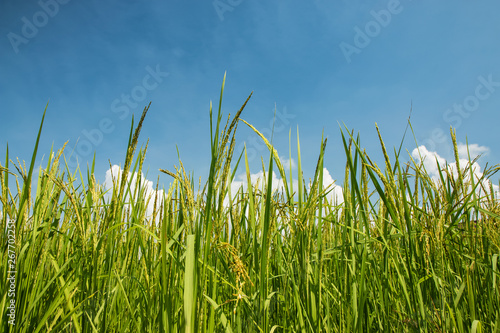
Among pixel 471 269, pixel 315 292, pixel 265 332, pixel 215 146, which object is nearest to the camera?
pixel 215 146

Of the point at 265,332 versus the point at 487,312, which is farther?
the point at 487,312

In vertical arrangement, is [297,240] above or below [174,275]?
above

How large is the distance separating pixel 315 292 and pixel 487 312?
115 cm

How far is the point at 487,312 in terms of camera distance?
1.81 m

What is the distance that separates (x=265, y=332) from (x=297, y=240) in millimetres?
412

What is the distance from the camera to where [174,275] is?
1.34 metres

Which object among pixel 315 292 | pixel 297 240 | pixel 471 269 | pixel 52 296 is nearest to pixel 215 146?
pixel 297 240

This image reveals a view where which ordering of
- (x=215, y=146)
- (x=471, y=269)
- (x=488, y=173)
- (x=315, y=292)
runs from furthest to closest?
(x=488, y=173)
(x=471, y=269)
(x=315, y=292)
(x=215, y=146)

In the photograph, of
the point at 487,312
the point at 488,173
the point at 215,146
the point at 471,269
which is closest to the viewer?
the point at 215,146

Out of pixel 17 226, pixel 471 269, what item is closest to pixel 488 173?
pixel 471 269

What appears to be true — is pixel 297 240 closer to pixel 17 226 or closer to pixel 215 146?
pixel 215 146

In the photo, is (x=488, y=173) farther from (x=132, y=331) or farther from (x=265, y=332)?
(x=132, y=331)

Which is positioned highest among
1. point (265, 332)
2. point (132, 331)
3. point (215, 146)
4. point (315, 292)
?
point (215, 146)

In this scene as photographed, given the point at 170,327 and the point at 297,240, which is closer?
the point at 170,327
